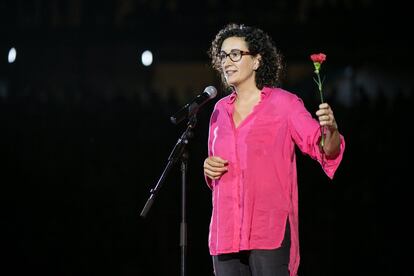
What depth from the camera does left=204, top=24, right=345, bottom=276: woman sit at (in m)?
2.19

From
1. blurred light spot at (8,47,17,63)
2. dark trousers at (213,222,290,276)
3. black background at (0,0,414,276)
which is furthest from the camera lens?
blurred light spot at (8,47,17,63)

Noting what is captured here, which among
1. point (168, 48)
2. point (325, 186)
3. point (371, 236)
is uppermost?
point (168, 48)

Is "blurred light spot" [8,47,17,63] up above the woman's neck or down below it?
above

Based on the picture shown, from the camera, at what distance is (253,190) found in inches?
87.0

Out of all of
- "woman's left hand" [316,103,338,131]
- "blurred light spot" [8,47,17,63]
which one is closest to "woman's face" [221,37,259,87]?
"woman's left hand" [316,103,338,131]

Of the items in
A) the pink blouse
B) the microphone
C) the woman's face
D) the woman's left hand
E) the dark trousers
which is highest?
the woman's face

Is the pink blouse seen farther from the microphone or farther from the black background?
the black background

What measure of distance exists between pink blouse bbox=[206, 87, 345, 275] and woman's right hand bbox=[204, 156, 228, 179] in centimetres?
3

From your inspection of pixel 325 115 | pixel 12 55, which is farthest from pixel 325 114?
pixel 12 55

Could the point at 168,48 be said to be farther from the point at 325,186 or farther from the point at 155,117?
the point at 325,186

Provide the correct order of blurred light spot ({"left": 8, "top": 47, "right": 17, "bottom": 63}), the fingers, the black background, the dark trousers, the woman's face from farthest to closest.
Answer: blurred light spot ({"left": 8, "top": 47, "right": 17, "bottom": 63}), the black background, the woman's face, the dark trousers, the fingers

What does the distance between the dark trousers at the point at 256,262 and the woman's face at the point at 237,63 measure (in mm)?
509

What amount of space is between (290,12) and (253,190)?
349 cm

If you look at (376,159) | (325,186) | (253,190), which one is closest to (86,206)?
(325,186)
